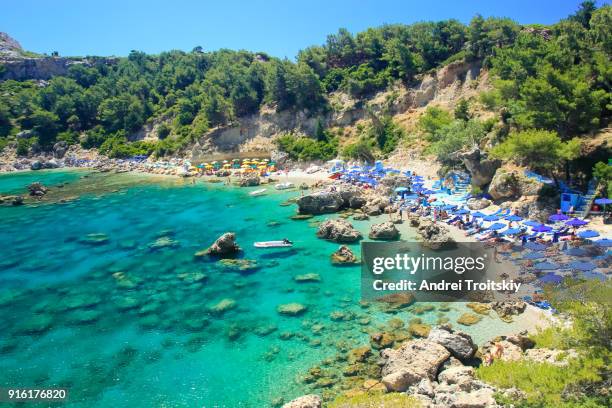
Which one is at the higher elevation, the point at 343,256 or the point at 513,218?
the point at 513,218

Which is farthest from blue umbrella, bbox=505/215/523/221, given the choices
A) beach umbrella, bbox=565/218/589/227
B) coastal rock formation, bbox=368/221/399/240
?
coastal rock formation, bbox=368/221/399/240

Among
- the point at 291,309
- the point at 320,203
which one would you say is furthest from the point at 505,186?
the point at 291,309

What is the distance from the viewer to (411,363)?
18.1 metres

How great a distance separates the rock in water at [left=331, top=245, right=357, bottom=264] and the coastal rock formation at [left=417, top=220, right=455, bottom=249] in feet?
21.5

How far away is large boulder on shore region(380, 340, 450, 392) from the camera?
55.9 ft

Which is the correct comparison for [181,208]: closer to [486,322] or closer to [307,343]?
[307,343]

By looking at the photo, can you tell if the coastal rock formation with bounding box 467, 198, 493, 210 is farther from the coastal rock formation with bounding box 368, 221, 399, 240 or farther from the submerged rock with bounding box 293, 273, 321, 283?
the submerged rock with bounding box 293, 273, 321, 283

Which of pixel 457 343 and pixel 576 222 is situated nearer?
pixel 457 343

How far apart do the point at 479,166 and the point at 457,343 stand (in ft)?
93.2

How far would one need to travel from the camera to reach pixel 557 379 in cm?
1265

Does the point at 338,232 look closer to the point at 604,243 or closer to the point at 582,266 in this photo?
the point at 582,266

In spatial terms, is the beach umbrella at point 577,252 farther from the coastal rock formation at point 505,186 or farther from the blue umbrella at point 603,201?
the coastal rock formation at point 505,186

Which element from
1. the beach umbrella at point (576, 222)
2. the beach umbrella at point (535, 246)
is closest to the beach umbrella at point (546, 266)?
the beach umbrella at point (535, 246)

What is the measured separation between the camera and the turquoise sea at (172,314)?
20.2 metres
